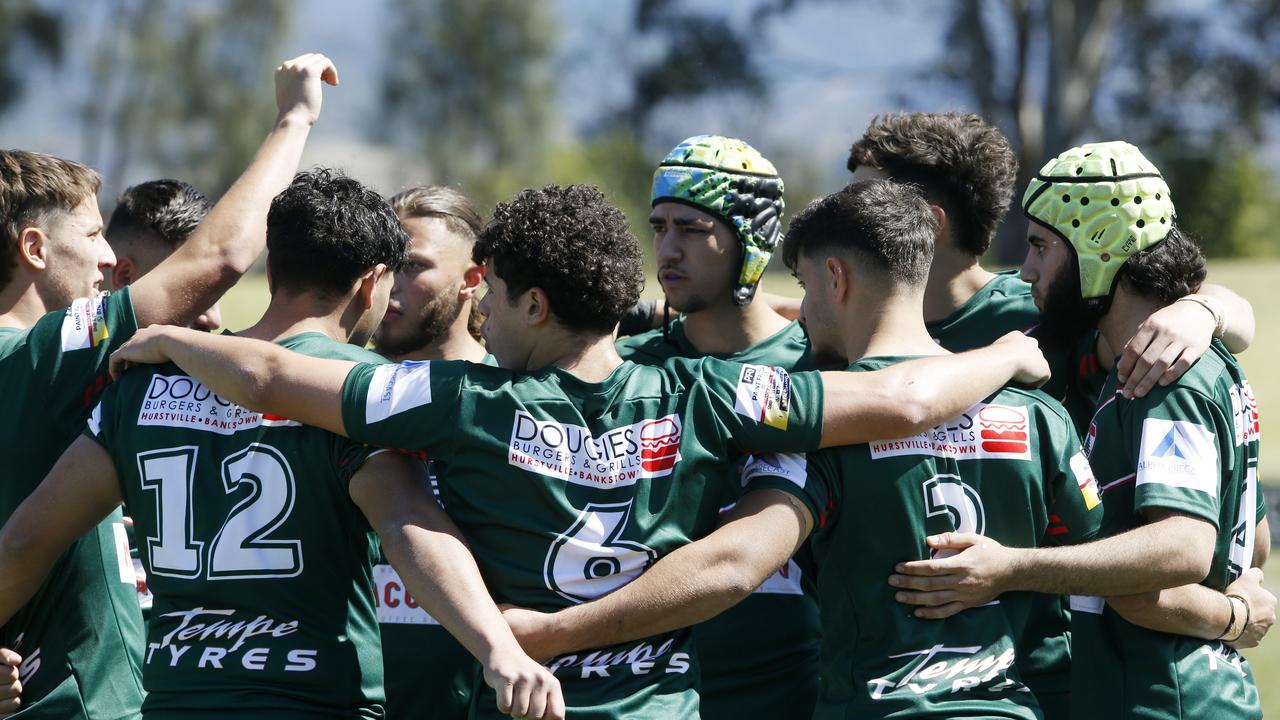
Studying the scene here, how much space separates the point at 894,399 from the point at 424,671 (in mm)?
1906

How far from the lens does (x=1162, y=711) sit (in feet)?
12.4

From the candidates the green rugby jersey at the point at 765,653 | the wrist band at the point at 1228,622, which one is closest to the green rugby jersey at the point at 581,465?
the green rugby jersey at the point at 765,653

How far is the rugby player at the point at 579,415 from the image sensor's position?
3.36 meters

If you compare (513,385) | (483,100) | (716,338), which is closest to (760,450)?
(513,385)

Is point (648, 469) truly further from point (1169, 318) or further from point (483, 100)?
point (483, 100)

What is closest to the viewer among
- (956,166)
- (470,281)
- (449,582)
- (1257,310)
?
(449,582)

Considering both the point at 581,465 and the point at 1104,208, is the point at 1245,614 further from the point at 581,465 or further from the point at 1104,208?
the point at 581,465

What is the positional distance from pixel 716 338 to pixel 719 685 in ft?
5.04

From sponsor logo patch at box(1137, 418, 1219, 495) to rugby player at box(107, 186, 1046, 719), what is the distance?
544 mm

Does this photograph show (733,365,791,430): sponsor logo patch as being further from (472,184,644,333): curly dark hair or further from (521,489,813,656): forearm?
(472,184,644,333): curly dark hair

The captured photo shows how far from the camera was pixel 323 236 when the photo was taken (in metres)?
3.70

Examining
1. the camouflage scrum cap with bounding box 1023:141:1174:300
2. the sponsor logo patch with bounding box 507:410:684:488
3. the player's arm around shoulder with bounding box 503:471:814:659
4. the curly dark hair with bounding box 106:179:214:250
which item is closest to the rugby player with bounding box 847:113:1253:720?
the camouflage scrum cap with bounding box 1023:141:1174:300

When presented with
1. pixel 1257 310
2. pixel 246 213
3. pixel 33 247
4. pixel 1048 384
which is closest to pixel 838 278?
pixel 1048 384

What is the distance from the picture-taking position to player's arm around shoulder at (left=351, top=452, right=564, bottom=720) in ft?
10.1
